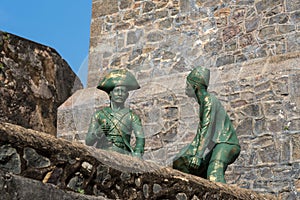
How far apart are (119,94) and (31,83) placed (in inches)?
144

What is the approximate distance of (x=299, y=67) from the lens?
7.98 metres

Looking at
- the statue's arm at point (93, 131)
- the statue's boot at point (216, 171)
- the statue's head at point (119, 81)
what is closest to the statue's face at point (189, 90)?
the statue's head at point (119, 81)

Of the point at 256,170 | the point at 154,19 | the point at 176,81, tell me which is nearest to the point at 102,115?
the point at 176,81

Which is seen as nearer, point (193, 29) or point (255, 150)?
point (255, 150)

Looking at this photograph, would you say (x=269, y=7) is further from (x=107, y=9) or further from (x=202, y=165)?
(x=202, y=165)

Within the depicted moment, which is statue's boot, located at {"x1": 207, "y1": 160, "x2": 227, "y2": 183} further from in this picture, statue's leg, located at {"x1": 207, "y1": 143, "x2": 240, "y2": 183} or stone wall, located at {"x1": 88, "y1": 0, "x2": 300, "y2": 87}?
stone wall, located at {"x1": 88, "y1": 0, "x2": 300, "y2": 87}

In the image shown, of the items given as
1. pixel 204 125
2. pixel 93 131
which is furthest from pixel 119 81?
pixel 204 125

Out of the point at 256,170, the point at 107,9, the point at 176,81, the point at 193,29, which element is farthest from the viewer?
the point at 107,9

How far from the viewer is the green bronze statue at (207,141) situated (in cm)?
564

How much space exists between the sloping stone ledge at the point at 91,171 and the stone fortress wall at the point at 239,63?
3.08 ft

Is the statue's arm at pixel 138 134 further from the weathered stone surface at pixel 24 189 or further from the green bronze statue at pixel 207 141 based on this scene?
the weathered stone surface at pixel 24 189

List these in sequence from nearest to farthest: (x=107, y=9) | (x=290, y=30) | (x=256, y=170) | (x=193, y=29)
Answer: (x=256, y=170) → (x=290, y=30) → (x=193, y=29) → (x=107, y=9)

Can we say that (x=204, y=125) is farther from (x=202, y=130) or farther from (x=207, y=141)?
(x=207, y=141)

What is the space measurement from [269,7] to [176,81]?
3457 mm
